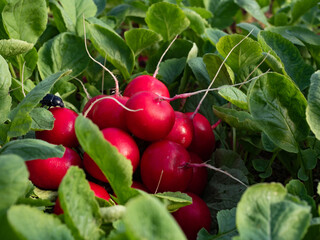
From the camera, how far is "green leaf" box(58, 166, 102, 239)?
668 millimetres

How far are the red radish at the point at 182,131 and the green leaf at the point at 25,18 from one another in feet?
1.89

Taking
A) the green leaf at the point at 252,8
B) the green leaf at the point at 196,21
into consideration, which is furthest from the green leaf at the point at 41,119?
the green leaf at the point at 252,8

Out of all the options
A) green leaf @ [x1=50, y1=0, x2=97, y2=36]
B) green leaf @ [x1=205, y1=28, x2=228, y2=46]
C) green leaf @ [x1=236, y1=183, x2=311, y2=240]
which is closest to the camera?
green leaf @ [x1=236, y1=183, x2=311, y2=240]

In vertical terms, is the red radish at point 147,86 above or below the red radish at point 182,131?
above

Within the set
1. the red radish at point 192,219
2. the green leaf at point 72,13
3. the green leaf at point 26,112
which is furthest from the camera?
the green leaf at point 72,13

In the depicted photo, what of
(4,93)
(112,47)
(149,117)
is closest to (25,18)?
(112,47)

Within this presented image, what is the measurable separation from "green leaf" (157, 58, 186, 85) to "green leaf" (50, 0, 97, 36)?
343mm

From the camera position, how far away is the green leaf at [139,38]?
1398 mm

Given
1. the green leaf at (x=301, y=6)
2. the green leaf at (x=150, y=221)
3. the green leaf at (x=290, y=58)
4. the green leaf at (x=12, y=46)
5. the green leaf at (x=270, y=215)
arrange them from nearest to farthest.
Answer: the green leaf at (x=150, y=221) < the green leaf at (x=270, y=215) < the green leaf at (x=12, y=46) < the green leaf at (x=290, y=58) < the green leaf at (x=301, y=6)

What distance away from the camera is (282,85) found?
100 cm

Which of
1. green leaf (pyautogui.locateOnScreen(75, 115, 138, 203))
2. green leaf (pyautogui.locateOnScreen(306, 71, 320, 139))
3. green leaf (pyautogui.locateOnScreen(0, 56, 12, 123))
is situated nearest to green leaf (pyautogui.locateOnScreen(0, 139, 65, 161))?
green leaf (pyautogui.locateOnScreen(75, 115, 138, 203))

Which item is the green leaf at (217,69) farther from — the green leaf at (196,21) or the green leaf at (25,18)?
the green leaf at (25,18)

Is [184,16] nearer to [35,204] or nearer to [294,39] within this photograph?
[294,39]

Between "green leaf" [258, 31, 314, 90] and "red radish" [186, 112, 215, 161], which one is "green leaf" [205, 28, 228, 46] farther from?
"red radish" [186, 112, 215, 161]
